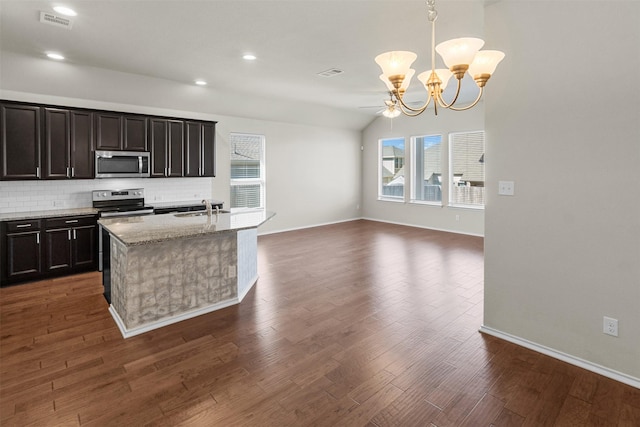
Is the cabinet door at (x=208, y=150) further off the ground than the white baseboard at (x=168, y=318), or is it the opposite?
the cabinet door at (x=208, y=150)

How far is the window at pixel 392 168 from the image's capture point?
30.3 feet

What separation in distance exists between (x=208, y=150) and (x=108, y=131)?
1.60 m

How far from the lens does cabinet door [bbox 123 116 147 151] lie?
17.7 feet

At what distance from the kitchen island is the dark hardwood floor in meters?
0.16

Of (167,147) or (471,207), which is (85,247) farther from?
(471,207)

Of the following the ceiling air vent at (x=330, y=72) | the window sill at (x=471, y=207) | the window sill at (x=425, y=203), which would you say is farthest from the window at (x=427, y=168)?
the ceiling air vent at (x=330, y=72)

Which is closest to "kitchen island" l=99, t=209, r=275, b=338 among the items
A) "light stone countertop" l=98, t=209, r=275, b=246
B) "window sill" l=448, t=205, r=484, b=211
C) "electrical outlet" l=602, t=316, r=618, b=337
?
"light stone countertop" l=98, t=209, r=275, b=246

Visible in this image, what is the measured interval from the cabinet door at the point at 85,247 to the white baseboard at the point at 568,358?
5.04 metres

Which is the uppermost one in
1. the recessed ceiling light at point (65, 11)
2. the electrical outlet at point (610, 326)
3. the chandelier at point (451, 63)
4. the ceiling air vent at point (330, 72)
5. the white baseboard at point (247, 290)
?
the ceiling air vent at point (330, 72)

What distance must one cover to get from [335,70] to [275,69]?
2.78 feet

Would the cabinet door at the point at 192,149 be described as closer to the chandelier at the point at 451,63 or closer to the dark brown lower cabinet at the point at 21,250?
the dark brown lower cabinet at the point at 21,250

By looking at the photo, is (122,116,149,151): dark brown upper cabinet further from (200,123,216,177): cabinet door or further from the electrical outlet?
the electrical outlet

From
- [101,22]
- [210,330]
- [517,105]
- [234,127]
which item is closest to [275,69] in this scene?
[101,22]

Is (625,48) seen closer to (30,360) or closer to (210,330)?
(210,330)
